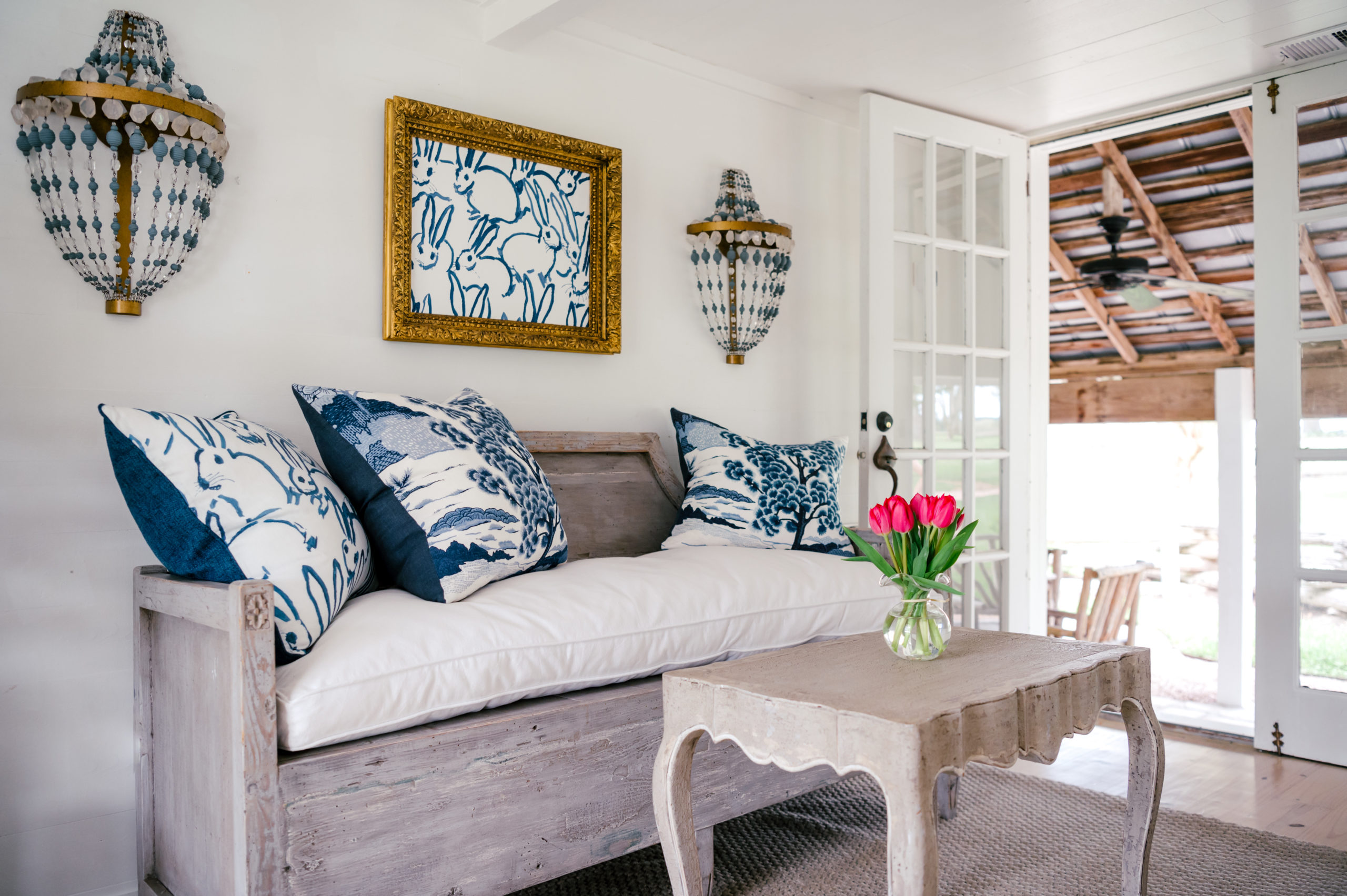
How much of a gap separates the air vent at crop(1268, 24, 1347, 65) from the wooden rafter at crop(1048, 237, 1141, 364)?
13.3ft

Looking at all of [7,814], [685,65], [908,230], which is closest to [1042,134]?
[908,230]

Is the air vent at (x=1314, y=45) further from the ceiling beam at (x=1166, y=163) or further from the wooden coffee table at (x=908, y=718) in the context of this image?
the ceiling beam at (x=1166, y=163)

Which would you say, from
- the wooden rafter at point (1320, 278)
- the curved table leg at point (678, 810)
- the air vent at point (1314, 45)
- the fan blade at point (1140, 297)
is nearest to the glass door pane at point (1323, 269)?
the wooden rafter at point (1320, 278)

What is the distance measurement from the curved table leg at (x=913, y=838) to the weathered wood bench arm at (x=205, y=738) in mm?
840

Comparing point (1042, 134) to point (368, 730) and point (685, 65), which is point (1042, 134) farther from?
point (368, 730)

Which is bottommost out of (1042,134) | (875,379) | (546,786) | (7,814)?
(7,814)

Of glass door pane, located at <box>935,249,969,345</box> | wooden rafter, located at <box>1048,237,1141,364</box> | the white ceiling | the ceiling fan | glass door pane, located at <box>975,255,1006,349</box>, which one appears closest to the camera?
the white ceiling

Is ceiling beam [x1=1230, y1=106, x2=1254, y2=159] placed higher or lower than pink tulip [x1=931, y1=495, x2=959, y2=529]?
higher

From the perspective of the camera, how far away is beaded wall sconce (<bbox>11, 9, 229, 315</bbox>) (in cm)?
178

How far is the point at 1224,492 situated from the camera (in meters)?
4.32

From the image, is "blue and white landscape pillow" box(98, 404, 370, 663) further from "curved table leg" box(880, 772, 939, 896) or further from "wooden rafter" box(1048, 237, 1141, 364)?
"wooden rafter" box(1048, 237, 1141, 364)

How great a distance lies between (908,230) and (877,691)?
2293mm

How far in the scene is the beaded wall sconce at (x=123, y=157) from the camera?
178 cm

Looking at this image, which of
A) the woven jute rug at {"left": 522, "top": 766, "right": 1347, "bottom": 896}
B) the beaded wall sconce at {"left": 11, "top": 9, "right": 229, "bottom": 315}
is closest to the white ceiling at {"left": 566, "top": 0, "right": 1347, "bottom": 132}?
the beaded wall sconce at {"left": 11, "top": 9, "right": 229, "bottom": 315}
